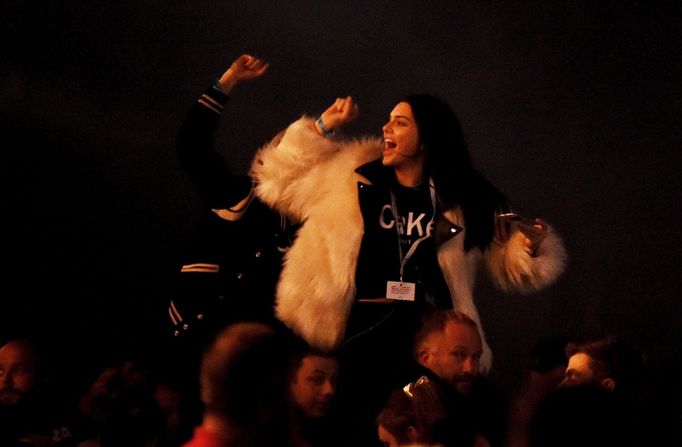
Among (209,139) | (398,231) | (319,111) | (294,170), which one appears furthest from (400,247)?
(319,111)

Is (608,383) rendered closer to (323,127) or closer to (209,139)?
(323,127)

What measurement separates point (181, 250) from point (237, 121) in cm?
53

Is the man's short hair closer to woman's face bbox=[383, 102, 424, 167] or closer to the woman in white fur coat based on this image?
the woman in white fur coat

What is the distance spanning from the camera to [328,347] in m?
2.51

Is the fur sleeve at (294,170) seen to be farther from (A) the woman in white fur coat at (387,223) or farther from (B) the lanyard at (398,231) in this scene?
(B) the lanyard at (398,231)

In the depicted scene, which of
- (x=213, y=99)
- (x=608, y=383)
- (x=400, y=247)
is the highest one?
(x=213, y=99)

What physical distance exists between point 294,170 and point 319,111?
993mm

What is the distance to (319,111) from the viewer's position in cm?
359

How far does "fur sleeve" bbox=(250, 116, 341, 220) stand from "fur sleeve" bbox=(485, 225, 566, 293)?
57 centimetres

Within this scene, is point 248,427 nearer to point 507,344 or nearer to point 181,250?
point 181,250

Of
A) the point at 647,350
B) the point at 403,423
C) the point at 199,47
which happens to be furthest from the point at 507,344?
the point at 403,423

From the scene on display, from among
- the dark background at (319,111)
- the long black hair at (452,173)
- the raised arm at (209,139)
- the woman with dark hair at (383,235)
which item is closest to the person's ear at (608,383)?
the woman with dark hair at (383,235)

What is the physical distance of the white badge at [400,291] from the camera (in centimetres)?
254

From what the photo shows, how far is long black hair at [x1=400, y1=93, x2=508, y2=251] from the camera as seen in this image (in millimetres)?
2639
